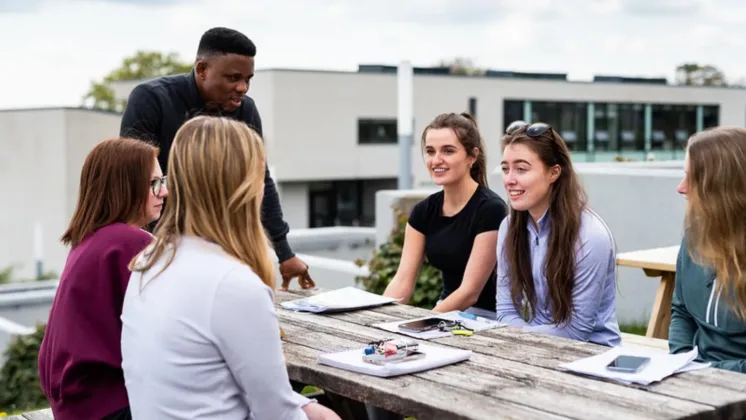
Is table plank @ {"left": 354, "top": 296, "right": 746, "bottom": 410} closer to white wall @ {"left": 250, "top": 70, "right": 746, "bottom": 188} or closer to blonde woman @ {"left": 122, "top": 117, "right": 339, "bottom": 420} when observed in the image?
blonde woman @ {"left": 122, "top": 117, "right": 339, "bottom": 420}

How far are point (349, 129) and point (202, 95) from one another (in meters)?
36.9

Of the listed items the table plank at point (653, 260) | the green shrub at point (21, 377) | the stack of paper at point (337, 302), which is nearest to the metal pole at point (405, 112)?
the green shrub at point (21, 377)

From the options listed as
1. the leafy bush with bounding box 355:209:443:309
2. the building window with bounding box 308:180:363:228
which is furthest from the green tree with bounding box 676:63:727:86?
the leafy bush with bounding box 355:209:443:309

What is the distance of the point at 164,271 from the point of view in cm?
242

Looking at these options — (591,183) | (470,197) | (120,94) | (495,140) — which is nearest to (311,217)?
(495,140)

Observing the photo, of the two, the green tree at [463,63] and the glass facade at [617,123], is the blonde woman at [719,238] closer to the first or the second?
the glass facade at [617,123]

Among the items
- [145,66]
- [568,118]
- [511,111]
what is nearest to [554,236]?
[511,111]

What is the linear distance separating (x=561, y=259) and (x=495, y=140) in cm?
4022

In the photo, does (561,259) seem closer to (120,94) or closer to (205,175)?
(205,175)

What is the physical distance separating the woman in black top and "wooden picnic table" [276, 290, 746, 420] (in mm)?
1074

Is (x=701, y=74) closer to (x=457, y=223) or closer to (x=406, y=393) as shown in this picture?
(x=457, y=223)

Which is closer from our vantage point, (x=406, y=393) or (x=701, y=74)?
(x=406, y=393)

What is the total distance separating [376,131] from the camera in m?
42.6

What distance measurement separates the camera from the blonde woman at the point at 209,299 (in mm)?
2326
